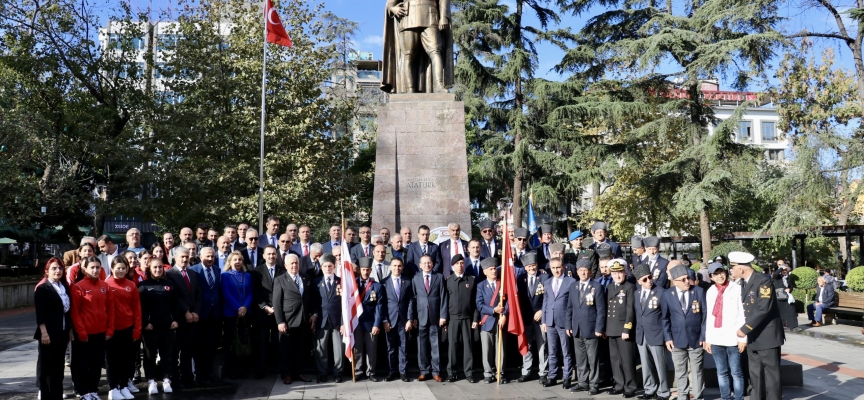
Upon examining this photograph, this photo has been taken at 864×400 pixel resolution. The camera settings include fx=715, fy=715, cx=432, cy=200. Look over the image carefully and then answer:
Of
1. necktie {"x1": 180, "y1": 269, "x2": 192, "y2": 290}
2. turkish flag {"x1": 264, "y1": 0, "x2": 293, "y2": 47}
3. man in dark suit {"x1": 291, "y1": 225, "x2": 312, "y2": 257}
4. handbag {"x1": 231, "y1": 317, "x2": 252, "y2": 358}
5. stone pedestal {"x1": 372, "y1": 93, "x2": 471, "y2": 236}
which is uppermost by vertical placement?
turkish flag {"x1": 264, "y1": 0, "x2": 293, "y2": 47}

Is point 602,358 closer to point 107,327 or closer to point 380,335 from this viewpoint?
point 380,335

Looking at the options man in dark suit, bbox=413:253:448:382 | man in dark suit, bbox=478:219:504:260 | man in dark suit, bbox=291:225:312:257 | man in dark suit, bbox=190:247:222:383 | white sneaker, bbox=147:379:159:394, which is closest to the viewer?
white sneaker, bbox=147:379:159:394

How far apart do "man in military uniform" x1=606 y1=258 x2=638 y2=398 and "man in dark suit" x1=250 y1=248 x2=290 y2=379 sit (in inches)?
164

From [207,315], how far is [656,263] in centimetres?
583

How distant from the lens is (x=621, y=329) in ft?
27.9

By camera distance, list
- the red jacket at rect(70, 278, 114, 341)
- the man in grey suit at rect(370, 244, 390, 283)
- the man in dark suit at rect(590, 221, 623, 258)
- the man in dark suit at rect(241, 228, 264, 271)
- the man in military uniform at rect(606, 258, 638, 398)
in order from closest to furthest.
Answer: the red jacket at rect(70, 278, 114, 341) < the man in military uniform at rect(606, 258, 638, 398) < the man in grey suit at rect(370, 244, 390, 283) < the man in dark suit at rect(241, 228, 264, 271) < the man in dark suit at rect(590, 221, 623, 258)

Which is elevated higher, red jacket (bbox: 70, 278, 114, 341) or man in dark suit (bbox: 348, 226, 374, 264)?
man in dark suit (bbox: 348, 226, 374, 264)

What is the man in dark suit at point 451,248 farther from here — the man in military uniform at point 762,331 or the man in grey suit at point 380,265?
the man in military uniform at point 762,331

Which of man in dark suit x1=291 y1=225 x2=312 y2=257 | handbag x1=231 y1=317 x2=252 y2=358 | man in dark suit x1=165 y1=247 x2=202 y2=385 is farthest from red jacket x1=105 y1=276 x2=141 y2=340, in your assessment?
man in dark suit x1=291 y1=225 x2=312 y2=257

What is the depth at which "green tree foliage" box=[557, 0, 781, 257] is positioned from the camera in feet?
70.9

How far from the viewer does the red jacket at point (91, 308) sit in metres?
7.66

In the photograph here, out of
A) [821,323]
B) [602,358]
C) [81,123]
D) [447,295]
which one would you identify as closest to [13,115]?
[81,123]

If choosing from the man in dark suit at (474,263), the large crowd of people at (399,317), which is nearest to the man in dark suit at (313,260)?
the large crowd of people at (399,317)

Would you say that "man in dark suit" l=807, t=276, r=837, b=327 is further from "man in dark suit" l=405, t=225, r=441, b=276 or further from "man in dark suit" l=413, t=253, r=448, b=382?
"man in dark suit" l=413, t=253, r=448, b=382
